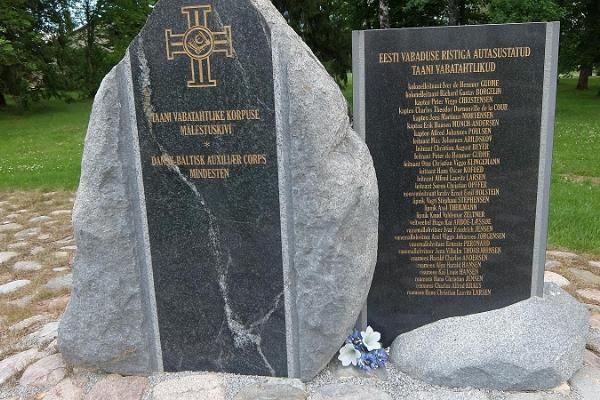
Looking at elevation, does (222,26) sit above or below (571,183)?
above

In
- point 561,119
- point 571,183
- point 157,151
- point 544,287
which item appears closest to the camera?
point 157,151

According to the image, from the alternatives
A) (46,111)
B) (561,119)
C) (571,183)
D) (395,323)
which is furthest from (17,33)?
(395,323)

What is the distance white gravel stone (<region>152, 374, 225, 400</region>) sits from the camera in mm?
3270

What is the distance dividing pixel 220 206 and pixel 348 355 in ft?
4.04

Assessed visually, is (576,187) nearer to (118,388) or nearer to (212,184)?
(212,184)

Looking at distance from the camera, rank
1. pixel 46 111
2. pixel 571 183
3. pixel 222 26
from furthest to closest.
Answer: pixel 46 111 → pixel 571 183 → pixel 222 26

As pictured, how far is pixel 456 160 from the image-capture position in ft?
11.6

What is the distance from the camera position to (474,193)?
3570mm

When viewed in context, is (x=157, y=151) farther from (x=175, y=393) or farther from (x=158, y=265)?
(x=175, y=393)

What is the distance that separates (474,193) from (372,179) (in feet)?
2.49

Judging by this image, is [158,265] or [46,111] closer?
[158,265]

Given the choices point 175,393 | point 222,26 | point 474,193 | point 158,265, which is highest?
point 222,26

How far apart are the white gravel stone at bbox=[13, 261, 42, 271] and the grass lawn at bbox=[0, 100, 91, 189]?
323 centimetres

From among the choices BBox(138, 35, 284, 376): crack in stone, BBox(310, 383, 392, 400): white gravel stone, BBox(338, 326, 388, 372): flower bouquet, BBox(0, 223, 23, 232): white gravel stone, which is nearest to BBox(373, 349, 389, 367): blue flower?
BBox(338, 326, 388, 372): flower bouquet
